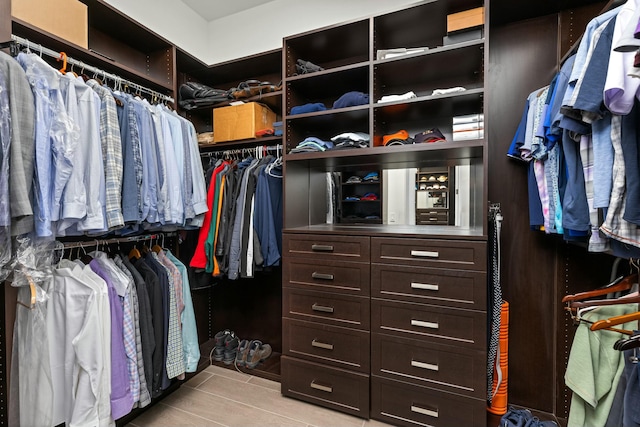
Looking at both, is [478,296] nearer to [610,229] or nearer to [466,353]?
[466,353]

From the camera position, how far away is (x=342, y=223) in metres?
2.22

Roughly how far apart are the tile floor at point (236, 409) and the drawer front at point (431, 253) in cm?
92

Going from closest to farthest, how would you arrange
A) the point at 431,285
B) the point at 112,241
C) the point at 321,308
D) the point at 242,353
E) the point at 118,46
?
the point at 431,285 < the point at 112,241 < the point at 321,308 < the point at 118,46 < the point at 242,353

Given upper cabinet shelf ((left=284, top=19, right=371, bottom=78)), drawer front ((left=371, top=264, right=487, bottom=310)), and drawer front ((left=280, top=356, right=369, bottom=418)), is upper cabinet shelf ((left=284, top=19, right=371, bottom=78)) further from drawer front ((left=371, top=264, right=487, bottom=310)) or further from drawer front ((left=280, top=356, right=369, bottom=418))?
drawer front ((left=280, top=356, right=369, bottom=418))

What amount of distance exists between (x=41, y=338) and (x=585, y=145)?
2.27 m

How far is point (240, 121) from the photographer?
2.14 metres

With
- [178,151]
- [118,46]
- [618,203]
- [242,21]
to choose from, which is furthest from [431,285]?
[242,21]

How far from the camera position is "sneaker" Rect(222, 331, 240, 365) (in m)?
2.24

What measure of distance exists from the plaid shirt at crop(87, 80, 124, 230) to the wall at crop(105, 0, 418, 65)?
1.11 metres

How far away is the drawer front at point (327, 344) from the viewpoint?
64.6 inches

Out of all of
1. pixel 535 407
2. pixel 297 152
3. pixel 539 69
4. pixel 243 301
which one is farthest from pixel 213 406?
pixel 539 69

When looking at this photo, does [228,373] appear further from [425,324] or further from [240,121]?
[240,121]

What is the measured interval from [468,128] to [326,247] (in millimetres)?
1032

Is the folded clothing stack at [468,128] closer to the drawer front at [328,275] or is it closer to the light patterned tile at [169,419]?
the drawer front at [328,275]
